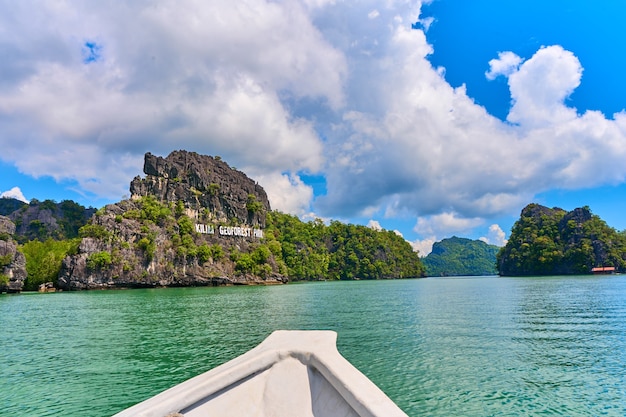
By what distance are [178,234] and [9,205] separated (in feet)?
344

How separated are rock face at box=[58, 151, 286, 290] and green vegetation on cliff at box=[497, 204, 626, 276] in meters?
85.7

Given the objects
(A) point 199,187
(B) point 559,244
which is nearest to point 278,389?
(A) point 199,187

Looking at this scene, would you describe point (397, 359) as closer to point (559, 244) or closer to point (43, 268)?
point (43, 268)

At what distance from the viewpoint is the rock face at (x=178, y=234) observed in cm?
7075

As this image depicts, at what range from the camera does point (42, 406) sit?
8.68m

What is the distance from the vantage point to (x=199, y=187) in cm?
9519

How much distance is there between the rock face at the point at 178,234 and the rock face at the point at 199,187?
0.74 feet

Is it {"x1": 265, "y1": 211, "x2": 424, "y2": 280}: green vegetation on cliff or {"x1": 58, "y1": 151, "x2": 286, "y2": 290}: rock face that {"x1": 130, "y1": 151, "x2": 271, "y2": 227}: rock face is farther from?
{"x1": 265, "y1": 211, "x2": 424, "y2": 280}: green vegetation on cliff

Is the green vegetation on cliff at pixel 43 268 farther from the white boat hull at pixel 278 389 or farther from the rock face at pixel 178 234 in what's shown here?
the white boat hull at pixel 278 389

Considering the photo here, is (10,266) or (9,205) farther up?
(9,205)

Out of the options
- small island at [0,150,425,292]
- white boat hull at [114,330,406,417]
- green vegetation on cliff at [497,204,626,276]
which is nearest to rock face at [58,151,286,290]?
small island at [0,150,425,292]

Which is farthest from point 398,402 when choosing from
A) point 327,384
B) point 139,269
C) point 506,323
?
point 139,269

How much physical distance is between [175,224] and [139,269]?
13.5 metres

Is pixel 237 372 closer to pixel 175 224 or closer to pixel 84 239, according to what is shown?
pixel 84 239
